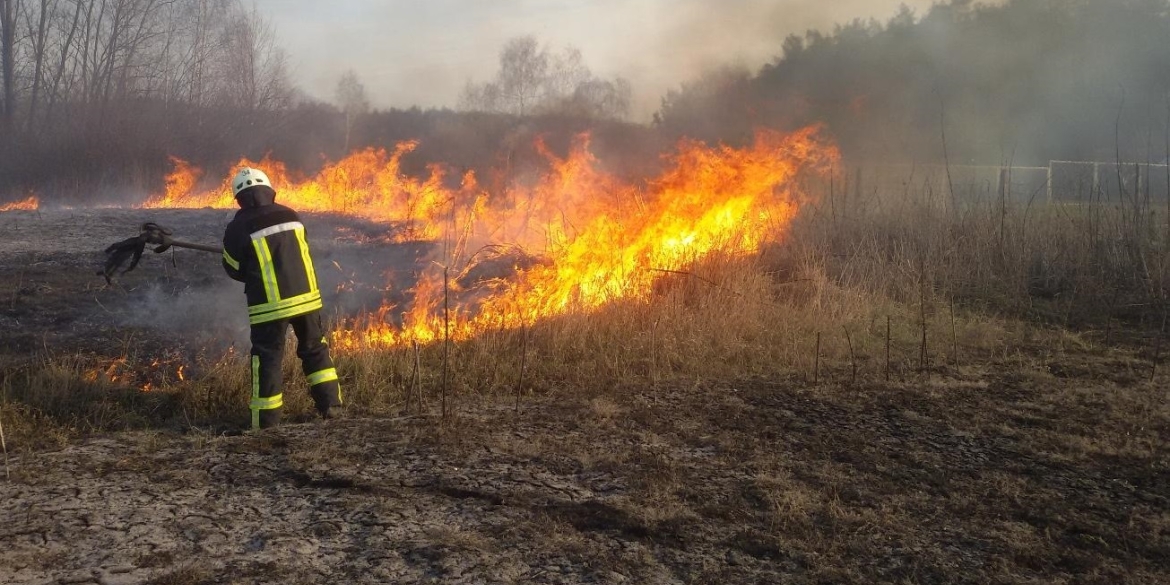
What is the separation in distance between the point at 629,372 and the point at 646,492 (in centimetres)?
232

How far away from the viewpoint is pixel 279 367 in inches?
189

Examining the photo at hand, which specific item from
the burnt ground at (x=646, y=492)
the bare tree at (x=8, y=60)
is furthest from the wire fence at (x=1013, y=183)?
the bare tree at (x=8, y=60)

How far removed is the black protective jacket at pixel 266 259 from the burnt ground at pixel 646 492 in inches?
31.9

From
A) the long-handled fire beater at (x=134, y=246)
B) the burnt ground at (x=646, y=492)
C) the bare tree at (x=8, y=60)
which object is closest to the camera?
the burnt ground at (x=646, y=492)

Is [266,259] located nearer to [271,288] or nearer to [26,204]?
[271,288]

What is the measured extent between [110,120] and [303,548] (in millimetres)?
24388

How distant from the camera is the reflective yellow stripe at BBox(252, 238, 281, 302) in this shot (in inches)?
187

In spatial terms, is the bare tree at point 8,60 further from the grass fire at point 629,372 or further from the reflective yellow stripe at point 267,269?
the reflective yellow stripe at point 267,269

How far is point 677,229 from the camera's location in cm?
858

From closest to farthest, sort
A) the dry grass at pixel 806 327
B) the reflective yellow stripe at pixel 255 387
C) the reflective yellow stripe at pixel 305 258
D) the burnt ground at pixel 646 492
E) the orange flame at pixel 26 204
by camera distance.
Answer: the burnt ground at pixel 646 492, the reflective yellow stripe at pixel 255 387, the reflective yellow stripe at pixel 305 258, the dry grass at pixel 806 327, the orange flame at pixel 26 204

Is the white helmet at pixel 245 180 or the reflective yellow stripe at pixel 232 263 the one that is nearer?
the reflective yellow stripe at pixel 232 263

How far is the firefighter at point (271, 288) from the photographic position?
187 inches

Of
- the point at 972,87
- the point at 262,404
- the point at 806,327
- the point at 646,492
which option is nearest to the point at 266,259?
the point at 262,404

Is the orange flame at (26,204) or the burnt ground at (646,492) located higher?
the orange flame at (26,204)
